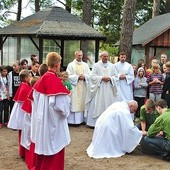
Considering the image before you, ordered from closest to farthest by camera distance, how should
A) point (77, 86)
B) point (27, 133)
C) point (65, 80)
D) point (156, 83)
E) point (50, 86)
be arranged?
point (50, 86)
point (27, 133)
point (65, 80)
point (77, 86)
point (156, 83)

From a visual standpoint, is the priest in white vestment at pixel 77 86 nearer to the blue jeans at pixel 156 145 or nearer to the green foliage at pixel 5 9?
the blue jeans at pixel 156 145

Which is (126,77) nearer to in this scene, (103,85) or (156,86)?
(103,85)

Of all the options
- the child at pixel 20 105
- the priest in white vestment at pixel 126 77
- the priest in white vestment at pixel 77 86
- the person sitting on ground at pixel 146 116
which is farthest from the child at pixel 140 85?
the child at pixel 20 105

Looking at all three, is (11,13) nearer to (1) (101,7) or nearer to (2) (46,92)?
(1) (101,7)

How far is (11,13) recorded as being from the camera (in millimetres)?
34781

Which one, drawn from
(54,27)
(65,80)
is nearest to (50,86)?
(65,80)

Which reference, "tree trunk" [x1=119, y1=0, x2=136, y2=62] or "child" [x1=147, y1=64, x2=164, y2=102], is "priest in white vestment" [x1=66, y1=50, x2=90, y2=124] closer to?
"child" [x1=147, y1=64, x2=164, y2=102]

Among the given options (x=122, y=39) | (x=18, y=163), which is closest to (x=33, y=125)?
(x=18, y=163)

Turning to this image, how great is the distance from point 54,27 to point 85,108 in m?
3.88

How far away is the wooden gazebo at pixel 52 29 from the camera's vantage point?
13.3 m

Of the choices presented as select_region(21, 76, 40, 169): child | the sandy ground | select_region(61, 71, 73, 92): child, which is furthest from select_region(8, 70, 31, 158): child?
select_region(61, 71, 73, 92): child

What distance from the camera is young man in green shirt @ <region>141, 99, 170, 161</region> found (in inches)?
288

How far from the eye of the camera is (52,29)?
529 inches

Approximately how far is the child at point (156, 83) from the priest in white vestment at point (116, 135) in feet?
11.2
